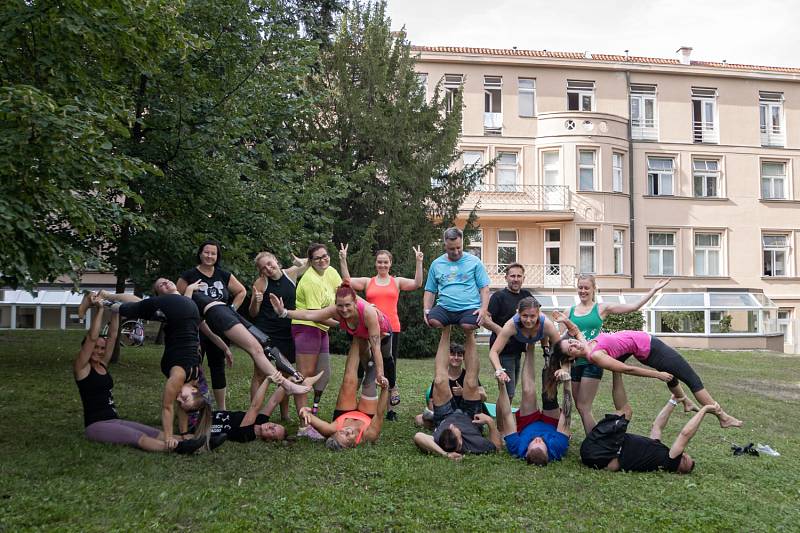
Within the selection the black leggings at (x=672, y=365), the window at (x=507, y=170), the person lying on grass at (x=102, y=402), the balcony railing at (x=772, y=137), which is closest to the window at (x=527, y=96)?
the window at (x=507, y=170)

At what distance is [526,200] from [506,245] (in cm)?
216

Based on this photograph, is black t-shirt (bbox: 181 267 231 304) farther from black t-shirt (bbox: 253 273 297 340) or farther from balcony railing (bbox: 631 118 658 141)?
balcony railing (bbox: 631 118 658 141)

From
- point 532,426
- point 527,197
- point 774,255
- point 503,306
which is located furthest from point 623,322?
point 532,426

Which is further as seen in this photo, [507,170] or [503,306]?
[507,170]

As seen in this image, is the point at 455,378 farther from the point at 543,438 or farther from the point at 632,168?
the point at 632,168

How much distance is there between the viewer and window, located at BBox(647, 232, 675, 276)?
32625mm

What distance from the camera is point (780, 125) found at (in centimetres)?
3475

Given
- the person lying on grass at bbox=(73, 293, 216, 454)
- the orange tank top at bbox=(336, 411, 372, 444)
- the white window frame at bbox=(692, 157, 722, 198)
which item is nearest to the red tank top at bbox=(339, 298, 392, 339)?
the orange tank top at bbox=(336, 411, 372, 444)

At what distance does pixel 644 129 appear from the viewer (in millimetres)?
33312

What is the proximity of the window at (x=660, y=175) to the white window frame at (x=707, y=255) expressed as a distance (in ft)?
8.15

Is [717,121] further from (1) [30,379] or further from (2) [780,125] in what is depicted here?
(1) [30,379]

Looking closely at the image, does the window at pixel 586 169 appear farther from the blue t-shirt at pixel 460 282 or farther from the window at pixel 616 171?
the blue t-shirt at pixel 460 282

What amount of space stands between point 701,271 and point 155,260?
2709 cm

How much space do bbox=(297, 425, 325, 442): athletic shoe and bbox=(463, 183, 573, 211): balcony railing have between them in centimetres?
2372
